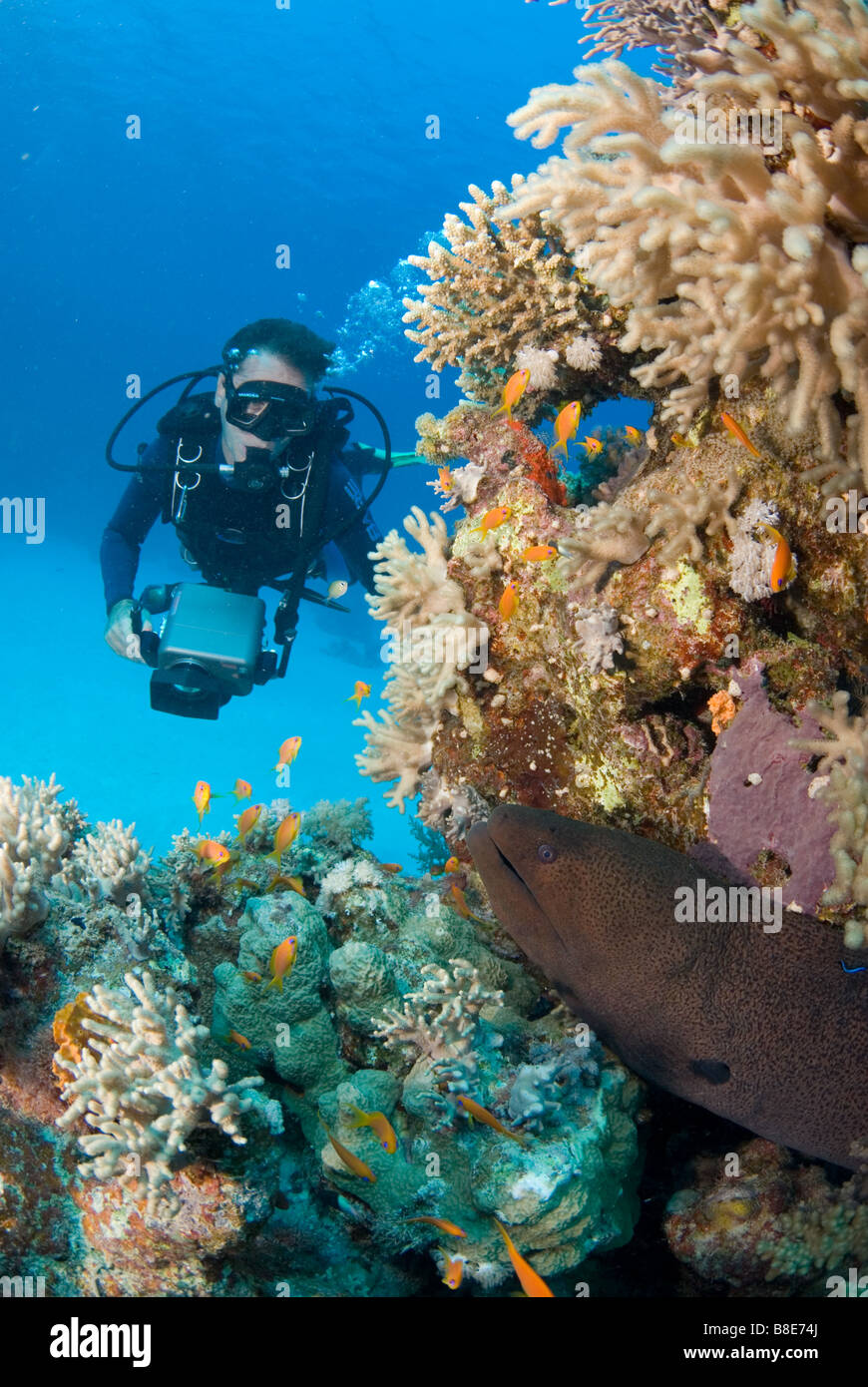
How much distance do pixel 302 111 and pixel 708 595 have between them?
48.8 metres

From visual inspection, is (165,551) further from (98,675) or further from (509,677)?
(509,677)

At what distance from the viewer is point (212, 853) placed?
3678mm

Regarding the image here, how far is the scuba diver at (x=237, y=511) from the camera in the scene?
19.6 feet

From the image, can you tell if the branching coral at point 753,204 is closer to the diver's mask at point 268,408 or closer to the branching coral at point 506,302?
the branching coral at point 506,302

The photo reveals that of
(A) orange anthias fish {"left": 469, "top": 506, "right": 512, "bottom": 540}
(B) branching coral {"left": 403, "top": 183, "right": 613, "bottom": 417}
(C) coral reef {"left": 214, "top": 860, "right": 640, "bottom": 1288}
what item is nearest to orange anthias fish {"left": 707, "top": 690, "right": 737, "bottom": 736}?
(A) orange anthias fish {"left": 469, "top": 506, "right": 512, "bottom": 540}

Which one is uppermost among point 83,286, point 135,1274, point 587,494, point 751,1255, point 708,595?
point 83,286

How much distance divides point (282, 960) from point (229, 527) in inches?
205

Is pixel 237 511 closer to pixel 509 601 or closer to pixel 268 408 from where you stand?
pixel 268 408

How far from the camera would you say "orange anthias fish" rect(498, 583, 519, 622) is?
337 centimetres

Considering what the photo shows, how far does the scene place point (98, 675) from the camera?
142 feet

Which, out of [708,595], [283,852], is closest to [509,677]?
[708,595]

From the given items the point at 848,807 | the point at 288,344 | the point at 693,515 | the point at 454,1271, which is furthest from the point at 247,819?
the point at 288,344

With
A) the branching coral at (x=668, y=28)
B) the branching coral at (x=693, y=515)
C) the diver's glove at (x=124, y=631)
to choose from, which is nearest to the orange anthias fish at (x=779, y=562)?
the branching coral at (x=693, y=515)

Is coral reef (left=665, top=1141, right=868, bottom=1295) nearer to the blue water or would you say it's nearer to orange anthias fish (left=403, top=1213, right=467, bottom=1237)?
orange anthias fish (left=403, top=1213, right=467, bottom=1237)
